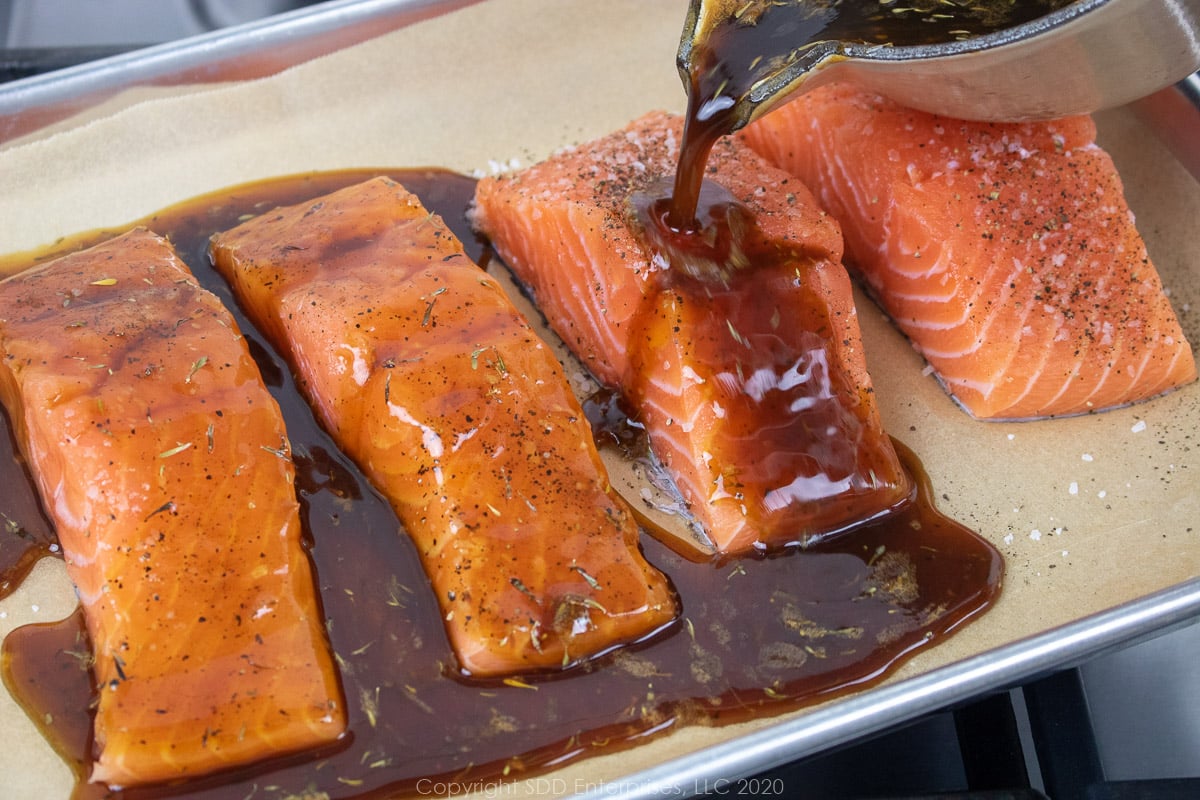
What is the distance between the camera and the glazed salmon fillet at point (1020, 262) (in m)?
3.05

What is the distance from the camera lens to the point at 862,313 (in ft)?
11.4

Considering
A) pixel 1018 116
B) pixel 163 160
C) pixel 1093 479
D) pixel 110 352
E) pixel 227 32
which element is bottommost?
pixel 1093 479

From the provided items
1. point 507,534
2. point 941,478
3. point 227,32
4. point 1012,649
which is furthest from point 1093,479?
point 227,32

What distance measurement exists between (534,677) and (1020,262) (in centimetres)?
188

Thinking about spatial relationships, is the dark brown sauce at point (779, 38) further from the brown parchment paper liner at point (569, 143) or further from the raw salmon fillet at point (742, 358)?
the brown parchment paper liner at point (569, 143)

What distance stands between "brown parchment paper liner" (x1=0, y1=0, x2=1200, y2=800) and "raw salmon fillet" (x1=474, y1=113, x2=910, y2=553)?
0.98 feet

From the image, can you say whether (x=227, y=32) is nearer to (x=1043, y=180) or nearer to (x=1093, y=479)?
(x=1043, y=180)

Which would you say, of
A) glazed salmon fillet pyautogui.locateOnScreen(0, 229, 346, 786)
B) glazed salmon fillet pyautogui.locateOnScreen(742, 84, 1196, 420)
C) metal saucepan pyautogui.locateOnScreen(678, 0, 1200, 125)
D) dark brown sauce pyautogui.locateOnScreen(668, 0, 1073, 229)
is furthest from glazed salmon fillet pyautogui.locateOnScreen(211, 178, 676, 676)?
glazed salmon fillet pyautogui.locateOnScreen(742, 84, 1196, 420)

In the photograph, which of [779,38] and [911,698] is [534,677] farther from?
[779,38]

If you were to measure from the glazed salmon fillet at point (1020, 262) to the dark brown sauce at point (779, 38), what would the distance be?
378 mm

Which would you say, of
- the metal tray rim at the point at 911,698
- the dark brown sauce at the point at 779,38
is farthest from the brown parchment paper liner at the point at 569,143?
the dark brown sauce at the point at 779,38

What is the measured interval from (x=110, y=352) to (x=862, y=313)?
7.68 feet

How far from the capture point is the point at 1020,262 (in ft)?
10.0

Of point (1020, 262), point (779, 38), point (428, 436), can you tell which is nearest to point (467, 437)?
point (428, 436)
